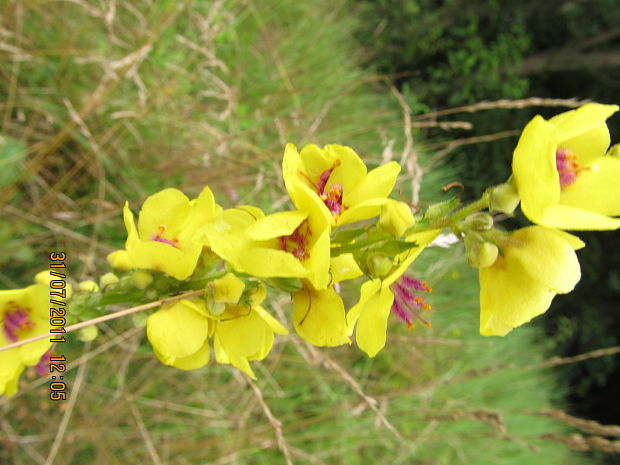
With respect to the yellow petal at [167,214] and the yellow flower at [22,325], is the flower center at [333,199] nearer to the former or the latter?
the yellow petal at [167,214]

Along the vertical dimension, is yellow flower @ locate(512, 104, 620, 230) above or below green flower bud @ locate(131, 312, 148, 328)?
above

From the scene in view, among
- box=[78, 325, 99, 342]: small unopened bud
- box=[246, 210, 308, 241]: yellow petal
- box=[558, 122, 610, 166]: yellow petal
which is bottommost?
box=[78, 325, 99, 342]: small unopened bud

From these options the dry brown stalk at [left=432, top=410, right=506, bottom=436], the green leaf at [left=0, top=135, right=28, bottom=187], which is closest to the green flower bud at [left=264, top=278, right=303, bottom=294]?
the dry brown stalk at [left=432, top=410, right=506, bottom=436]

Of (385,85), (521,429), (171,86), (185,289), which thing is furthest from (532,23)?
(185,289)

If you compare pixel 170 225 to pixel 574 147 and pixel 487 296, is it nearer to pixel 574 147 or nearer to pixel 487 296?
pixel 487 296

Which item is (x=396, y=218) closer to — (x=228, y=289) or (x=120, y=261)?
(x=228, y=289)

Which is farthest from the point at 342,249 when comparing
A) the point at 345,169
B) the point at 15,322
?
the point at 15,322

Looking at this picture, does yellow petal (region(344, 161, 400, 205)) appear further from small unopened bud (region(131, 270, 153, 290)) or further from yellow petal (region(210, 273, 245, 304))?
small unopened bud (region(131, 270, 153, 290))
